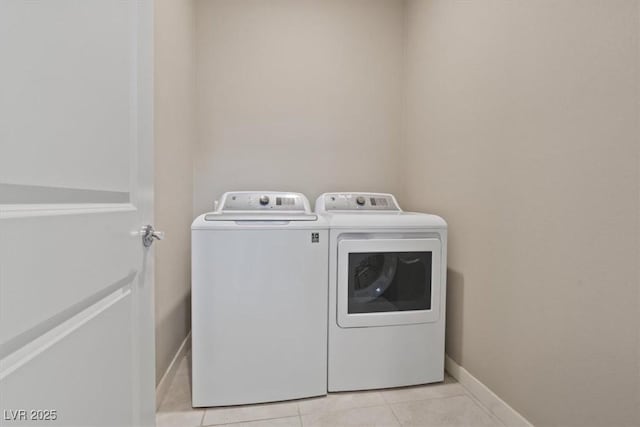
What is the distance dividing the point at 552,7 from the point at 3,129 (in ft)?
5.55

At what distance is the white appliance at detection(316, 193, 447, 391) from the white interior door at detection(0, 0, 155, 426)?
94cm

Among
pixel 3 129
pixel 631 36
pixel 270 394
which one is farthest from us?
pixel 270 394

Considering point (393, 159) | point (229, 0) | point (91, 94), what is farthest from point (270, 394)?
point (229, 0)

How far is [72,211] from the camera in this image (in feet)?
1.80

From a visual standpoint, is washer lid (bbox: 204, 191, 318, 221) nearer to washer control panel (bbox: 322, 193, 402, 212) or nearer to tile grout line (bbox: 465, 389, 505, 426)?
washer control panel (bbox: 322, 193, 402, 212)

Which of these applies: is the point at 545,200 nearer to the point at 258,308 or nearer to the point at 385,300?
the point at 385,300

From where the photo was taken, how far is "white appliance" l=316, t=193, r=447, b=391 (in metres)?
1.57

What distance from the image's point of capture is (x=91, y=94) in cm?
61

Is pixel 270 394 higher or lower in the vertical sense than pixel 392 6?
lower

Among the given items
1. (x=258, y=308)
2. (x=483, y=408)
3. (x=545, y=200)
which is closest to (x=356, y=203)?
(x=258, y=308)

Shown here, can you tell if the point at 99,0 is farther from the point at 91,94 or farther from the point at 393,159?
the point at 393,159

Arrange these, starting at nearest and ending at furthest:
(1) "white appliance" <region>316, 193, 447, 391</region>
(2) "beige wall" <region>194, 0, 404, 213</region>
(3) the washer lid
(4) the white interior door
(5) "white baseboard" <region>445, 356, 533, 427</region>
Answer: (4) the white interior door
(5) "white baseboard" <region>445, 356, 533, 427</region>
(1) "white appliance" <region>316, 193, 447, 391</region>
(3) the washer lid
(2) "beige wall" <region>194, 0, 404, 213</region>

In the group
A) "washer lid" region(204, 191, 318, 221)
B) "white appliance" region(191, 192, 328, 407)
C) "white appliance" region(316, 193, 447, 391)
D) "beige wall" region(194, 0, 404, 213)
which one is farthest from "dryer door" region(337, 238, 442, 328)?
"beige wall" region(194, 0, 404, 213)

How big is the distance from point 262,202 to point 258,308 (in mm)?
715
